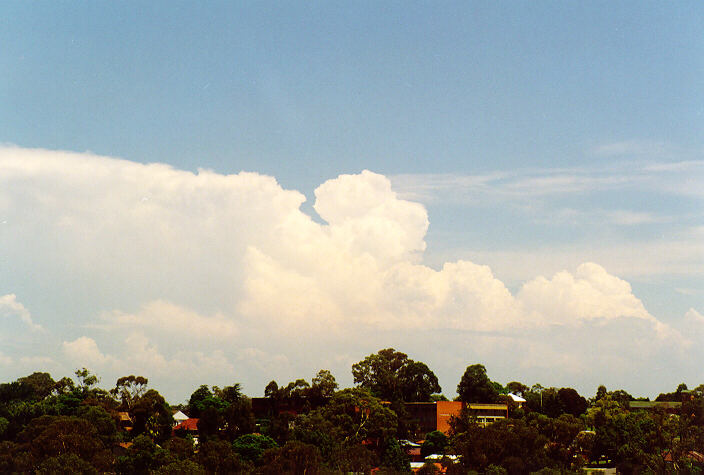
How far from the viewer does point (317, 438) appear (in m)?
70.2

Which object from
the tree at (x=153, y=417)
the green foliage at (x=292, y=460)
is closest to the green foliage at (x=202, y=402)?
the tree at (x=153, y=417)

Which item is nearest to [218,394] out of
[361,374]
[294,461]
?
[361,374]

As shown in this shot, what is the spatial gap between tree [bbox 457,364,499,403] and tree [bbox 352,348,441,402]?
16.8 feet

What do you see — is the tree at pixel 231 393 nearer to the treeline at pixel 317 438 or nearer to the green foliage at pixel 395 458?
the treeline at pixel 317 438

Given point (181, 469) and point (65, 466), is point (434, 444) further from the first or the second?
point (65, 466)

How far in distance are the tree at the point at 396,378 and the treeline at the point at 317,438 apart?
1254 centimetres

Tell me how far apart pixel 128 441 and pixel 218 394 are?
120 ft

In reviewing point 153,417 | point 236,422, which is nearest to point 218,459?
point 236,422

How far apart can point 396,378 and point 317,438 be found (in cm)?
5031

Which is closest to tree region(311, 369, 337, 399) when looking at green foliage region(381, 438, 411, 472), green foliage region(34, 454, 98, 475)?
green foliage region(381, 438, 411, 472)

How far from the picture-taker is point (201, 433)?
250ft

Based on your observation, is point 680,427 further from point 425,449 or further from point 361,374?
point 361,374

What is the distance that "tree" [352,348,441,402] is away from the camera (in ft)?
386

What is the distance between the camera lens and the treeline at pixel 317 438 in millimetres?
56875
